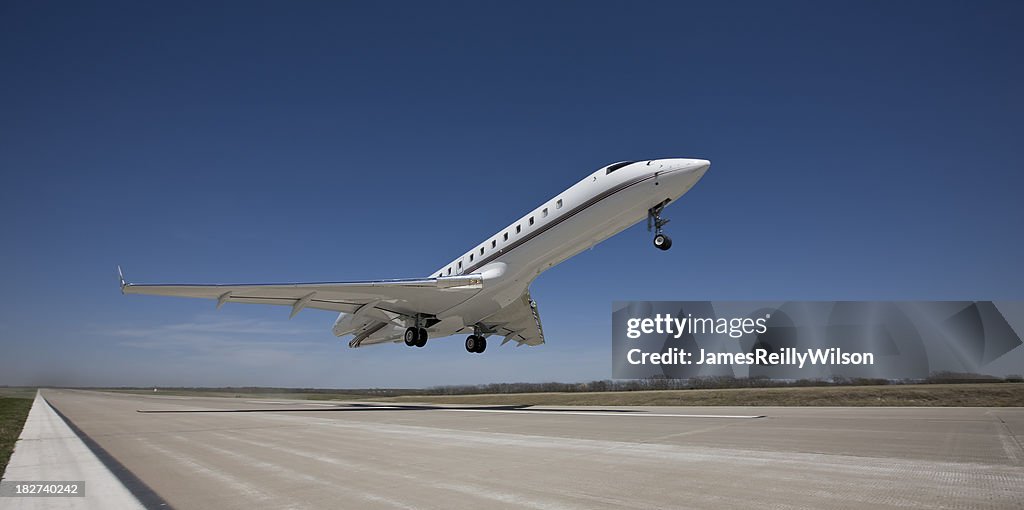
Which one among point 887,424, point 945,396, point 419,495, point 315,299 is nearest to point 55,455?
point 419,495

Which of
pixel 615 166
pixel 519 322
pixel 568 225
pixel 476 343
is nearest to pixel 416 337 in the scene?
pixel 476 343

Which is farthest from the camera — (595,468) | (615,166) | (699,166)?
(615,166)

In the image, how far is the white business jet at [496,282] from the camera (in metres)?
22.2

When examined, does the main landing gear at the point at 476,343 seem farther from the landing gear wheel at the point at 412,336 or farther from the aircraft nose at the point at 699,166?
the aircraft nose at the point at 699,166

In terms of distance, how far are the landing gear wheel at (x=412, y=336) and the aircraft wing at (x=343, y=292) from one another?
1.99m

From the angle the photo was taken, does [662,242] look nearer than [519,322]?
Yes

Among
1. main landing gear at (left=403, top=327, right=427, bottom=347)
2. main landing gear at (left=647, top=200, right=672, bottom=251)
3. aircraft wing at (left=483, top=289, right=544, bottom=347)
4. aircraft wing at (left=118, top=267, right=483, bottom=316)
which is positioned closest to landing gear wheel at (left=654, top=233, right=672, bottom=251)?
main landing gear at (left=647, top=200, right=672, bottom=251)

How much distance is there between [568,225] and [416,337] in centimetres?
1320

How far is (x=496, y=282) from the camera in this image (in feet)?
91.7

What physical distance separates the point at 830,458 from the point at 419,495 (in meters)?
5.63

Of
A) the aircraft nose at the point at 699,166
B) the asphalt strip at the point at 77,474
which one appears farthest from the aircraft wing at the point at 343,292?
the asphalt strip at the point at 77,474

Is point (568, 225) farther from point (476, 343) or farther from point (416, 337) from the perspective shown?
point (476, 343)

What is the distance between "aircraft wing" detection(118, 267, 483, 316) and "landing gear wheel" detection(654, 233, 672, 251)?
975 cm

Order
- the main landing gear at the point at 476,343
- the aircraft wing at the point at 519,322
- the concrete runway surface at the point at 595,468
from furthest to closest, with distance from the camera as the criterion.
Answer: the main landing gear at the point at 476,343
the aircraft wing at the point at 519,322
the concrete runway surface at the point at 595,468
